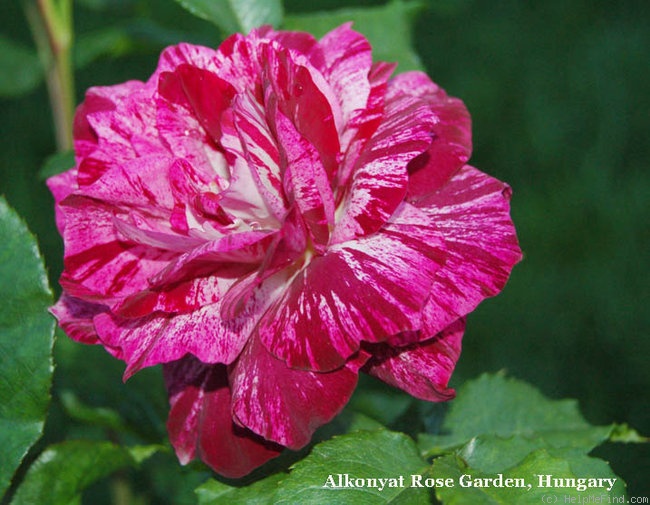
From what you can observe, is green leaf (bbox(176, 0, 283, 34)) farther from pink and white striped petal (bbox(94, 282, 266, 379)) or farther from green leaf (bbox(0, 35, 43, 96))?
green leaf (bbox(0, 35, 43, 96))

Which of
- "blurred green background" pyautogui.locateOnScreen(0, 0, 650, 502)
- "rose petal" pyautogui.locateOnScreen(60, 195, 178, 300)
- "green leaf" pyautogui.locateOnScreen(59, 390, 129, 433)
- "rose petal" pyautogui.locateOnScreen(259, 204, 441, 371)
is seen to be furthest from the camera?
"blurred green background" pyautogui.locateOnScreen(0, 0, 650, 502)

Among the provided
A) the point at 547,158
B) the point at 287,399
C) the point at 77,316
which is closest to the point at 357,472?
the point at 287,399

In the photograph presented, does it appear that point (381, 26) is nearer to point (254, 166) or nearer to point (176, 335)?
point (254, 166)

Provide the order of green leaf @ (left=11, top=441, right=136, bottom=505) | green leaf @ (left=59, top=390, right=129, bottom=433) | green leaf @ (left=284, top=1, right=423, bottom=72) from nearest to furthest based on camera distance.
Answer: green leaf @ (left=11, top=441, right=136, bottom=505) → green leaf @ (left=59, top=390, right=129, bottom=433) → green leaf @ (left=284, top=1, right=423, bottom=72)

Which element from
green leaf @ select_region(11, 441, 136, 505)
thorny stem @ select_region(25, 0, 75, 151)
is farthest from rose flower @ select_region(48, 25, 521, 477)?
thorny stem @ select_region(25, 0, 75, 151)

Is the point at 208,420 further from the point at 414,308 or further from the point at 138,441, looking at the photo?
the point at 138,441

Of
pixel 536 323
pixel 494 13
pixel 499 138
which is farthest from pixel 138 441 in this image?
pixel 494 13

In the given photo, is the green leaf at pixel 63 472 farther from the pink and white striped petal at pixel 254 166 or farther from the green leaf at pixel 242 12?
the green leaf at pixel 242 12

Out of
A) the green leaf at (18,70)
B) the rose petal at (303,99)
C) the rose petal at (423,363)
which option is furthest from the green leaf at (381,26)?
the green leaf at (18,70)
